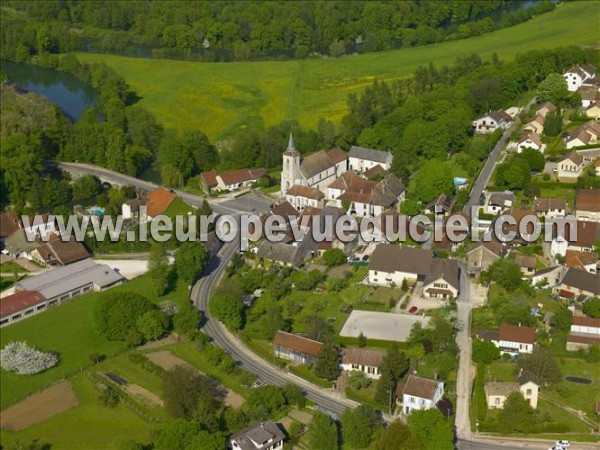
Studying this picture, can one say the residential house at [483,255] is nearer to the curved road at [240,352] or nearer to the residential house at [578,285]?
the residential house at [578,285]

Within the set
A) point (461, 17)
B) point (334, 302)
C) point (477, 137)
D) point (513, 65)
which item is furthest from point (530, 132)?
point (461, 17)

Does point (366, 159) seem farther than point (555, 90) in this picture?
No

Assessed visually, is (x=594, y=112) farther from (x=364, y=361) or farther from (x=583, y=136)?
(x=364, y=361)

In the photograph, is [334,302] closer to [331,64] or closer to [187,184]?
[187,184]

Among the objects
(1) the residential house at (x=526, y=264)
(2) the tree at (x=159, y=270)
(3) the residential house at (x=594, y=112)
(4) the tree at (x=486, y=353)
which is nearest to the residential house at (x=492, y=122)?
(3) the residential house at (x=594, y=112)

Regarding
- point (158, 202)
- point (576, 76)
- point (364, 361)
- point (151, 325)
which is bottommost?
point (364, 361)

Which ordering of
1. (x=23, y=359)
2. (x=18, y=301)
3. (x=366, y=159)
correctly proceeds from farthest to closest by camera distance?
(x=366, y=159) < (x=18, y=301) < (x=23, y=359)

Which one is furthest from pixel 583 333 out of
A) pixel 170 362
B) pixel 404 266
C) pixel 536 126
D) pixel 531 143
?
pixel 536 126
